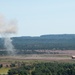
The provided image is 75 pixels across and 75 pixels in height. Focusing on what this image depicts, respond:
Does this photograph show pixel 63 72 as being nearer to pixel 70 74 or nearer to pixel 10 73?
pixel 70 74

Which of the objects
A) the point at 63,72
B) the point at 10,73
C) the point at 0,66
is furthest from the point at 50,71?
the point at 0,66

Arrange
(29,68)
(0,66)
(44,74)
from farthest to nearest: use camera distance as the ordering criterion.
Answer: (0,66)
(29,68)
(44,74)

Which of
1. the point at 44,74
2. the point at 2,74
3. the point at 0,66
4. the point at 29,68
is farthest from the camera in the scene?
the point at 0,66

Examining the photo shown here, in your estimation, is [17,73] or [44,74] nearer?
[44,74]

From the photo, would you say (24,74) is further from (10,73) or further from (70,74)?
(70,74)

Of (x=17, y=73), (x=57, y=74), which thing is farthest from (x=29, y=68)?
(x=57, y=74)

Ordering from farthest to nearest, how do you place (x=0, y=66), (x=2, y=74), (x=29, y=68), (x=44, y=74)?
1. (x=0, y=66)
2. (x=29, y=68)
3. (x=2, y=74)
4. (x=44, y=74)

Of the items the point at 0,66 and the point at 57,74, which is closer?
the point at 57,74

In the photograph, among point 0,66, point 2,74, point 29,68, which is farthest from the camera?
point 0,66
